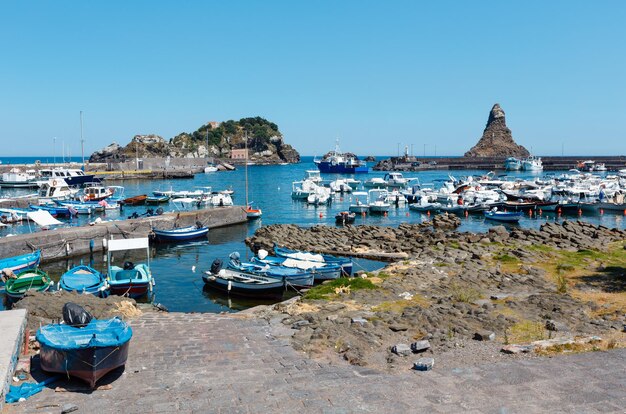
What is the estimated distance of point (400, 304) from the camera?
1794 centimetres

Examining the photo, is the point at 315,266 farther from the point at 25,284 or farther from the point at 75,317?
the point at 75,317

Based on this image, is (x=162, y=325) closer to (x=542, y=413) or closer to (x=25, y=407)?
(x=25, y=407)

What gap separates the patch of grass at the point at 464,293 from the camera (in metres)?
17.9

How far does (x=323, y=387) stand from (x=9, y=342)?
688 centimetres

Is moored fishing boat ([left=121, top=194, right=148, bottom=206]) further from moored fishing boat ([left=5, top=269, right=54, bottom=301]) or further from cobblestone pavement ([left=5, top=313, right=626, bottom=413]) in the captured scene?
cobblestone pavement ([left=5, top=313, right=626, bottom=413])

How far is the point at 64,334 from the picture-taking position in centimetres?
1220

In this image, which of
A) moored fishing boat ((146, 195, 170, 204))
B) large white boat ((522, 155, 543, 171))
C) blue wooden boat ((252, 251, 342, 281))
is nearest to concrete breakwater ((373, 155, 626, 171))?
large white boat ((522, 155, 543, 171))

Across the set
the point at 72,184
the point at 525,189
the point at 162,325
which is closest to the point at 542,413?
the point at 162,325

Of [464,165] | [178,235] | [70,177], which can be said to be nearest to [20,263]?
[178,235]

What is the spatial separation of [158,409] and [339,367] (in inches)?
159

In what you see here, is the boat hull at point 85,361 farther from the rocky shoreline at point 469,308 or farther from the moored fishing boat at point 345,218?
the moored fishing boat at point 345,218

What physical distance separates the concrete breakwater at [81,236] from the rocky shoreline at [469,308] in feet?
63.5

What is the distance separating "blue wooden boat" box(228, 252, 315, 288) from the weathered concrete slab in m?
11.6

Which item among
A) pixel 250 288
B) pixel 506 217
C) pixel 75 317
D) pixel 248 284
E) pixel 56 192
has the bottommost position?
pixel 250 288
